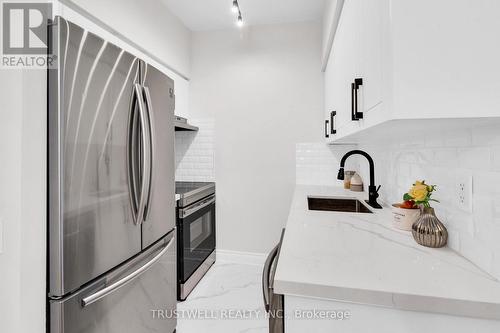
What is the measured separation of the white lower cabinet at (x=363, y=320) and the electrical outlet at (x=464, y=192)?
0.37 metres

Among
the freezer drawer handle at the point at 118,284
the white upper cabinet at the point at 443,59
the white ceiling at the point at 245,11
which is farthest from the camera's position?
the white ceiling at the point at 245,11

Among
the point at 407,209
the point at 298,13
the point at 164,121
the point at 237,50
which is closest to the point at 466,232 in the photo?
the point at 407,209

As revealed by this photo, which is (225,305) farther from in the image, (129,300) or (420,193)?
(420,193)

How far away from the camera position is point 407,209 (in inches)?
44.4

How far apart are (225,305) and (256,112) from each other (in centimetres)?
187

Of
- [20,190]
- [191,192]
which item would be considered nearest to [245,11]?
[191,192]

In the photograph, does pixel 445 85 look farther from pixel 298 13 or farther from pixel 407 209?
pixel 298 13

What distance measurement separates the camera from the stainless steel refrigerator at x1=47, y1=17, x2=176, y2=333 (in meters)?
0.87

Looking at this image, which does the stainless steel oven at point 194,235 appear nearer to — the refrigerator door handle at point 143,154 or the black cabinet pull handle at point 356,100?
the refrigerator door handle at point 143,154

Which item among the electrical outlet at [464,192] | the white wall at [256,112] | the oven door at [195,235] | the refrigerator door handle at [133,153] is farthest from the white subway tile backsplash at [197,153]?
the electrical outlet at [464,192]

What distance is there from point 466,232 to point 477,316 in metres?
0.32

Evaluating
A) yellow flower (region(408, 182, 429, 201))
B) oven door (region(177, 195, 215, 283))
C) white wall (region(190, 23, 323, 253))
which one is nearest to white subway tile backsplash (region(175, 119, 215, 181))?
white wall (region(190, 23, 323, 253))

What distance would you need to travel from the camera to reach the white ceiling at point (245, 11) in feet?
7.36

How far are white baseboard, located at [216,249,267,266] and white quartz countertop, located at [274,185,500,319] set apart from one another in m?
1.71
